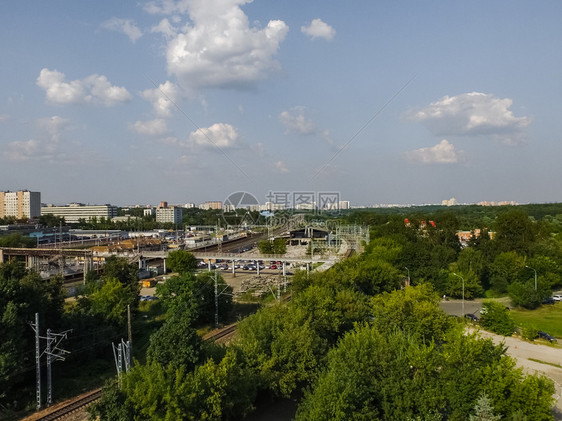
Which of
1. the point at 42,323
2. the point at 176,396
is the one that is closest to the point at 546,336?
the point at 176,396

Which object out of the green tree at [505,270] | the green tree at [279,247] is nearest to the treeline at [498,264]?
the green tree at [505,270]

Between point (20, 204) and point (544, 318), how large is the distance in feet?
456

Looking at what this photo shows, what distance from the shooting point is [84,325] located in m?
19.9

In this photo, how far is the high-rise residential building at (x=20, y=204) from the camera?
4884 inches

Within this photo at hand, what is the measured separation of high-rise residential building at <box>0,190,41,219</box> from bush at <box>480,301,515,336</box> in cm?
13215

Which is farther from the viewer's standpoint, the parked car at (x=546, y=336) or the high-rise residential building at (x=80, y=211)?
the high-rise residential building at (x=80, y=211)

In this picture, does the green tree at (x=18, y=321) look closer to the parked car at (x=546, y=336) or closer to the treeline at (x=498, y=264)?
the treeline at (x=498, y=264)

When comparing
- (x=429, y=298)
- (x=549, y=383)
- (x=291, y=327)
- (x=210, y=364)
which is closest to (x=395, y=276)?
(x=429, y=298)

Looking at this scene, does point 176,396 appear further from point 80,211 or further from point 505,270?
point 80,211

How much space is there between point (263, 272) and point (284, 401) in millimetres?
34580

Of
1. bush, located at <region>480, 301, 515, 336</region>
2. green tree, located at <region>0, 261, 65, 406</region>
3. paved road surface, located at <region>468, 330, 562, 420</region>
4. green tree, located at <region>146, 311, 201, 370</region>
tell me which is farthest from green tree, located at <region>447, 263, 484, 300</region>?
green tree, located at <region>0, 261, 65, 406</region>

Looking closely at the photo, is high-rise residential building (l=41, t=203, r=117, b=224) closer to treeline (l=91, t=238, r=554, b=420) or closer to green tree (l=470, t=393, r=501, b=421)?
treeline (l=91, t=238, r=554, b=420)

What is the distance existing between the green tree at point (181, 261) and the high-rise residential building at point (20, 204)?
331 feet

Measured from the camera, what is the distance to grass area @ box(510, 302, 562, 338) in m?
26.6
